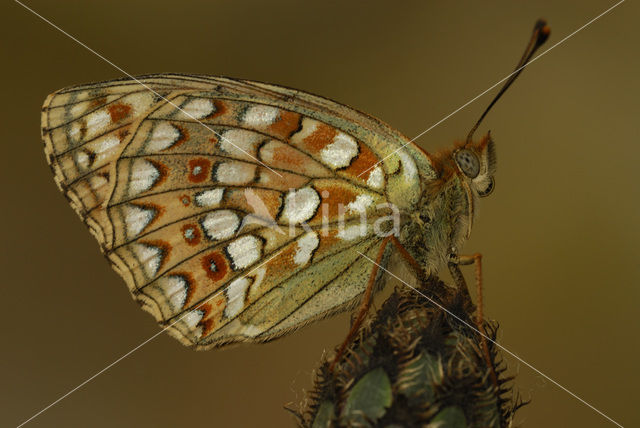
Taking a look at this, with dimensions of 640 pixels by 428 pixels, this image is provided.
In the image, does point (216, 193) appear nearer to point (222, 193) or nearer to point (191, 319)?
point (222, 193)

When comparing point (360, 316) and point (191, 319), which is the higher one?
point (191, 319)

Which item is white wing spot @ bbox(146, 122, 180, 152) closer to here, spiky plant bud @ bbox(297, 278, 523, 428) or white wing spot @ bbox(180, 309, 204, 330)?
white wing spot @ bbox(180, 309, 204, 330)

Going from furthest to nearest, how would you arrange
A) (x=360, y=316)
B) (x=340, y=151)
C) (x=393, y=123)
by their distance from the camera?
(x=393, y=123) → (x=340, y=151) → (x=360, y=316)

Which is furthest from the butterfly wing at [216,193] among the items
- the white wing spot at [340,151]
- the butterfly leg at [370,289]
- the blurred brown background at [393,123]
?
the blurred brown background at [393,123]

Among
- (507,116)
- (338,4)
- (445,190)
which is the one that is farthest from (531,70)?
(445,190)

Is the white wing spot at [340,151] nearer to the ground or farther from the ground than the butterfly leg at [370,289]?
farther from the ground

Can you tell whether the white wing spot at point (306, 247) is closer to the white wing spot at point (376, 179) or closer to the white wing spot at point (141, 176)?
the white wing spot at point (376, 179)

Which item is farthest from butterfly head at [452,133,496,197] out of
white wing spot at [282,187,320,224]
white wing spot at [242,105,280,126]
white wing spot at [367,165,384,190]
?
white wing spot at [242,105,280,126]

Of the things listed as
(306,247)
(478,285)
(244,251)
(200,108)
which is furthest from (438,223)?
(200,108)

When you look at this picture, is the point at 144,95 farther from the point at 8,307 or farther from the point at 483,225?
the point at 483,225
